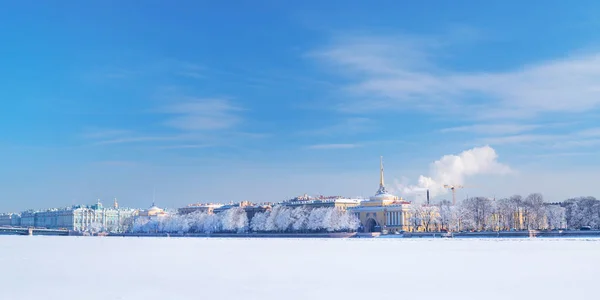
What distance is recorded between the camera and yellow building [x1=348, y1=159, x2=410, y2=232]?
391ft

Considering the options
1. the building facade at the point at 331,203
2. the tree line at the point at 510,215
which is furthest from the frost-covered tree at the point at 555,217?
the building facade at the point at 331,203

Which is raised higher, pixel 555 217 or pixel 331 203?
pixel 331 203

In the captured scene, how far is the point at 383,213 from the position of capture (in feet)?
407

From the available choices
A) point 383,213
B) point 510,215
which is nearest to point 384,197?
point 383,213

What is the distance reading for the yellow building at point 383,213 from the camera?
4690 inches
